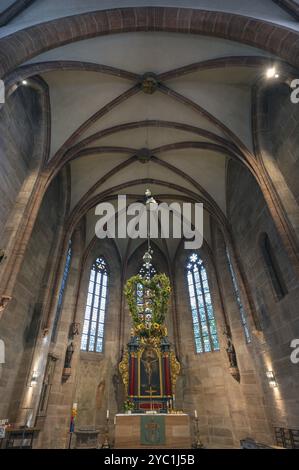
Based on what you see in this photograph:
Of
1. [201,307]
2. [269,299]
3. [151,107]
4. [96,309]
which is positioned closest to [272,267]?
[269,299]

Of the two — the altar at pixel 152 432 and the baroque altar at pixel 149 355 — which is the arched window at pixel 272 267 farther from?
the altar at pixel 152 432

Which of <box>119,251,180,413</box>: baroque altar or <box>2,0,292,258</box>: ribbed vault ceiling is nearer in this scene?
<box>2,0,292,258</box>: ribbed vault ceiling

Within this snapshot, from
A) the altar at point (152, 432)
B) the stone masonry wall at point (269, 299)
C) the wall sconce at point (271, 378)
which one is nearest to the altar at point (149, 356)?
the altar at point (152, 432)

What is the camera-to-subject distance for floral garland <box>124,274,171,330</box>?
11523 millimetres

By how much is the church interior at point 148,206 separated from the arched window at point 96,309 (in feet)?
0.33

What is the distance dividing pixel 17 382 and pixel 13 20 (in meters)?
10.8

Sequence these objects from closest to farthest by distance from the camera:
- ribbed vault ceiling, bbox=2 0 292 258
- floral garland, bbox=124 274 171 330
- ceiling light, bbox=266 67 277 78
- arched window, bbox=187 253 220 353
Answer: ceiling light, bbox=266 67 277 78, ribbed vault ceiling, bbox=2 0 292 258, floral garland, bbox=124 274 171 330, arched window, bbox=187 253 220 353

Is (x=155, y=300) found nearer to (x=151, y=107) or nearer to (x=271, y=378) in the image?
(x=271, y=378)

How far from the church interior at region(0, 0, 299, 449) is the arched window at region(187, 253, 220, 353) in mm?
140

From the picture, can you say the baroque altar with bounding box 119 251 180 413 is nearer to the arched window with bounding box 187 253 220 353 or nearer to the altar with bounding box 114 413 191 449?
the altar with bounding box 114 413 191 449

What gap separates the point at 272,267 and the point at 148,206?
17.2ft

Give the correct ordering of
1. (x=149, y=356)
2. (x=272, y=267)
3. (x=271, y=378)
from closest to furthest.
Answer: (x=271, y=378)
(x=272, y=267)
(x=149, y=356)

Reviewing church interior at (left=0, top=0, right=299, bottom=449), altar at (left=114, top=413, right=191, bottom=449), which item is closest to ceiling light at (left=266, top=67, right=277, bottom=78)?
church interior at (left=0, top=0, right=299, bottom=449)

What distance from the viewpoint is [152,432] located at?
816 cm
